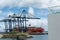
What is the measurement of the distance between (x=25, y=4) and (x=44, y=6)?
0.53 meters

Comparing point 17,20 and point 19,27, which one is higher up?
point 17,20

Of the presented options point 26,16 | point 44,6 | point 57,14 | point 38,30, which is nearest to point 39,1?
point 44,6

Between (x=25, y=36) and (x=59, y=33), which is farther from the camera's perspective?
(x=25, y=36)

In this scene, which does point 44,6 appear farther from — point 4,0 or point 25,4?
point 4,0

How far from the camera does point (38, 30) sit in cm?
419

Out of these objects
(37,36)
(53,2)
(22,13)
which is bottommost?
(37,36)

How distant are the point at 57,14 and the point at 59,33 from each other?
30cm

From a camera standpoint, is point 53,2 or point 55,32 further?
point 53,2

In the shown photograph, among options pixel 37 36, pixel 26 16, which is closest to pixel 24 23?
pixel 26 16

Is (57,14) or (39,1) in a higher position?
(39,1)

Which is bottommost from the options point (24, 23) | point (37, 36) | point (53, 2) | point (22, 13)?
point (37, 36)

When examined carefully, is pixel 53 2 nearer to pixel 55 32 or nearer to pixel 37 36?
pixel 37 36

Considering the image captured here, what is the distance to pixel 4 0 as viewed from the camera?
4133mm

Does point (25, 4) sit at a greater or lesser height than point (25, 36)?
greater
